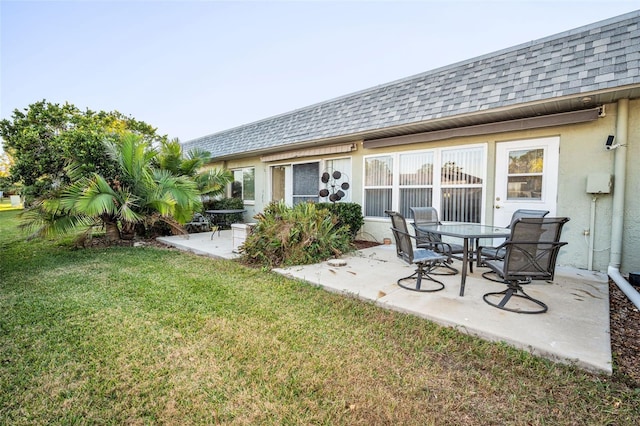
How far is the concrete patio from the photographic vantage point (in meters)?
2.43

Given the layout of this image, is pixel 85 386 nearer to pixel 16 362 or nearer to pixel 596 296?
pixel 16 362

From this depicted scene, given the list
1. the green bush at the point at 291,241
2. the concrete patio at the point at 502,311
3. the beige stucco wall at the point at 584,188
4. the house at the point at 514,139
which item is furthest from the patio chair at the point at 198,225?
the beige stucco wall at the point at 584,188

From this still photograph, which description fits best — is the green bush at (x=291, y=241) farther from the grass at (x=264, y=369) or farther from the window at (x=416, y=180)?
the window at (x=416, y=180)

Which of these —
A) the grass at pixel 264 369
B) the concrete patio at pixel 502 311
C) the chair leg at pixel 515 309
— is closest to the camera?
the grass at pixel 264 369

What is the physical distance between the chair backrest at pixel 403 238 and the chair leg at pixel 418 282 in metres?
0.32

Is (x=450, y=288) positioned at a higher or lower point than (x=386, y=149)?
lower

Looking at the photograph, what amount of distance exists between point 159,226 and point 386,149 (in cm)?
693

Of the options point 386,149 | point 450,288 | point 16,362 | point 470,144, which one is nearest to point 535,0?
point 470,144

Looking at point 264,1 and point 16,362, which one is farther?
point 264,1

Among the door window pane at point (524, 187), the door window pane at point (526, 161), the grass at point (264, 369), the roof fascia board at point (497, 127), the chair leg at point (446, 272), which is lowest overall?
the grass at point (264, 369)

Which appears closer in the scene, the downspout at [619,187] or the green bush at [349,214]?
the downspout at [619,187]

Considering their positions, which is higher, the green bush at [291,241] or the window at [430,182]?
the window at [430,182]

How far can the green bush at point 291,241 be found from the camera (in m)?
5.43

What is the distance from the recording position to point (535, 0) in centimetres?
681
